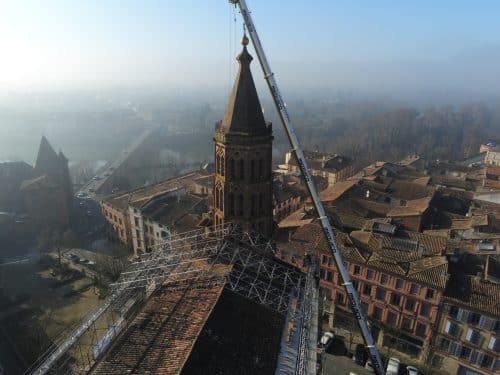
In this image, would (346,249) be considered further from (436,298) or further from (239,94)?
(239,94)

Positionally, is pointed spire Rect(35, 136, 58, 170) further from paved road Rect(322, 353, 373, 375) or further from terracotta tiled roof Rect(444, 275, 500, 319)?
terracotta tiled roof Rect(444, 275, 500, 319)

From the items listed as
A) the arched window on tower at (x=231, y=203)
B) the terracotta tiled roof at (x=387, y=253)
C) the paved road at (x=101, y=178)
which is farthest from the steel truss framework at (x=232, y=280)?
the paved road at (x=101, y=178)

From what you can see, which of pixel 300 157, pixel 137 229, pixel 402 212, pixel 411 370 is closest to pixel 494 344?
pixel 411 370

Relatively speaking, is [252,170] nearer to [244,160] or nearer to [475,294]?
[244,160]

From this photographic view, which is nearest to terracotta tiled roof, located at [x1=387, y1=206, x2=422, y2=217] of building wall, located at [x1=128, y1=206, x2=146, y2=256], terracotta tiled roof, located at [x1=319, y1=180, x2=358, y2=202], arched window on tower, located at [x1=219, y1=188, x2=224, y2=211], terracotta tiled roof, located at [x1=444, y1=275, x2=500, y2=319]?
terracotta tiled roof, located at [x1=319, y1=180, x2=358, y2=202]

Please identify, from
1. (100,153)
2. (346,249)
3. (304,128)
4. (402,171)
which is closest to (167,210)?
(346,249)

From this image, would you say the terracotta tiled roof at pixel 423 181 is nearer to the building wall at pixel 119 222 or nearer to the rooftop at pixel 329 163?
the rooftop at pixel 329 163
